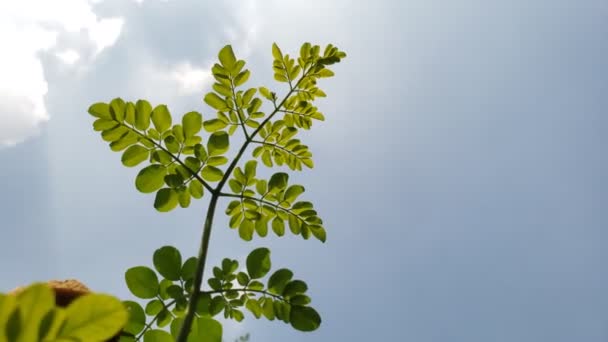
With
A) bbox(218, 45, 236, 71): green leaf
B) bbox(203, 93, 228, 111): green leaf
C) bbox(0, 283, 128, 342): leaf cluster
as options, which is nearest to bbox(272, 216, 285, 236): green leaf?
bbox(203, 93, 228, 111): green leaf

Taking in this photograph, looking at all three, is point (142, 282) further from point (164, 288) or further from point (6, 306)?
point (6, 306)

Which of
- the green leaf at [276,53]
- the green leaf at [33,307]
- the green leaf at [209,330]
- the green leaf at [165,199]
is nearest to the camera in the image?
the green leaf at [33,307]

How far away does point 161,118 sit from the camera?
5.27 feet

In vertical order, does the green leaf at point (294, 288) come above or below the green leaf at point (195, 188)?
below

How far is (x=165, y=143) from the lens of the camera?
63.3 inches

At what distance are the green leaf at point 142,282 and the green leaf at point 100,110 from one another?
49 cm

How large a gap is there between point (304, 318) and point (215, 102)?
0.82m

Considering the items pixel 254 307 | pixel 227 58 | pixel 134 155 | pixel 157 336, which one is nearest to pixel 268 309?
pixel 254 307

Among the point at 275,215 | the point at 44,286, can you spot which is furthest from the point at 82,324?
the point at 275,215

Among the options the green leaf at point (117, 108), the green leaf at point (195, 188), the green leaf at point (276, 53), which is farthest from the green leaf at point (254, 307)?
the green leaf at point (276, 53)

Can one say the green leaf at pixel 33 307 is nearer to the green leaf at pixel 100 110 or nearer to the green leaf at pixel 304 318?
the green leaf at pixel 304 318

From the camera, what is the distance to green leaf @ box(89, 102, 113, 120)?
5.20 ft

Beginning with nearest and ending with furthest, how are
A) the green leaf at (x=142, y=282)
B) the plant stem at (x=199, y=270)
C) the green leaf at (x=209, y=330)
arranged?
the plant stem at (x=199, y=270), the green leaf at (x=209, y=330), the green leaf at (x=142, y=282)

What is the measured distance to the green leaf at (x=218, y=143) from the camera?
1622 millimetres
